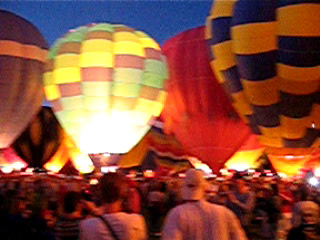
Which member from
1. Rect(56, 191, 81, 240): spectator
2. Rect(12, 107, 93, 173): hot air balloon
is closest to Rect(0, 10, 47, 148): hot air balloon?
Rect(12, 107, 93, 173): hot air balloon

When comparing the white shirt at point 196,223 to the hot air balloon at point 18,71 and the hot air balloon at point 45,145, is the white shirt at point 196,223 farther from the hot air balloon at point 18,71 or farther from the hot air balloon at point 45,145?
the hot air balloon at point 45,145

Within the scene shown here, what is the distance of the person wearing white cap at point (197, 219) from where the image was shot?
2.76 metres

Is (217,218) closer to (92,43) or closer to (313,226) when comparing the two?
(313,226)

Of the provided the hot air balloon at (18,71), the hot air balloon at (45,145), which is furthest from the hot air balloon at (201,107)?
the hot air balloon at (45,145)

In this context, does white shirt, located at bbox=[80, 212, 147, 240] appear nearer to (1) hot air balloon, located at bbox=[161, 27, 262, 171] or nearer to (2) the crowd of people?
(2) the crowd of people

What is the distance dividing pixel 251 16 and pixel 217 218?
949 centimetres

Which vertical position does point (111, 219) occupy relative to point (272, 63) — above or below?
above

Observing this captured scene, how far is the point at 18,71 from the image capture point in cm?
1734

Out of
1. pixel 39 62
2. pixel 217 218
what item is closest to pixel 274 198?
pixel 217 218

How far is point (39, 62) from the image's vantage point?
59.2ft

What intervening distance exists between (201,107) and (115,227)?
13.7 m

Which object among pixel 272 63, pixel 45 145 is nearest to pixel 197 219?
pixel 272 63

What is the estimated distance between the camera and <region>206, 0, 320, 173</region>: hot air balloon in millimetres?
11391

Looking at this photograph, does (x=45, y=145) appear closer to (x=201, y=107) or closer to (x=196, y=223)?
(x=201, y=107)
